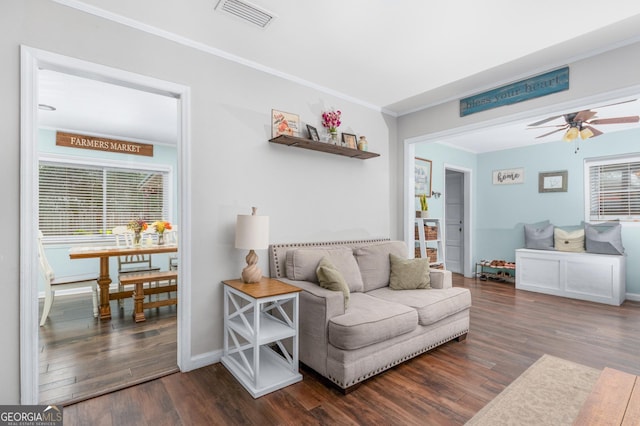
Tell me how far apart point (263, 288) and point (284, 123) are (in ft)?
5.22

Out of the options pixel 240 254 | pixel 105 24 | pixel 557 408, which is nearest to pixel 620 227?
pixel 557 408

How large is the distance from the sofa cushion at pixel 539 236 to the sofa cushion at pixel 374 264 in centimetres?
342

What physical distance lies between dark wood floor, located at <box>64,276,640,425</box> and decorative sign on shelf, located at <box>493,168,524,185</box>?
10.1ft

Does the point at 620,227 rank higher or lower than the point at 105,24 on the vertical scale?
lower

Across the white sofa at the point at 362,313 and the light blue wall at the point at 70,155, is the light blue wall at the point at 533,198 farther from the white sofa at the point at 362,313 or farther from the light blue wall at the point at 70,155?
the light blue wall at the point at 70,155

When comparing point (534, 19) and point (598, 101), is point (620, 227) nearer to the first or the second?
point (598, 101)

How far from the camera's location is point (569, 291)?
465 centimetres

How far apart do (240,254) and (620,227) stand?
5.41 meters

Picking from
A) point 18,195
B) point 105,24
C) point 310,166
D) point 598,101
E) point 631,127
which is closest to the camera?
point 18,195

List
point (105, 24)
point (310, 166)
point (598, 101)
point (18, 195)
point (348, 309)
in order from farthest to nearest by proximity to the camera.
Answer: point (310, 166)
point (598, 101)
point (348, 309)
point (105, 24)
point (18, 195)

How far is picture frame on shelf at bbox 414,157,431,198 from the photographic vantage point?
199 inches

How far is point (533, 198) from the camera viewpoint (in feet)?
18.2

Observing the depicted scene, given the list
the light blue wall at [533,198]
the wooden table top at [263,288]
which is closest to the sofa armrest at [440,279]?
the wooden table top at [263,288]

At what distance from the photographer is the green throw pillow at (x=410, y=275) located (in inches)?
123
